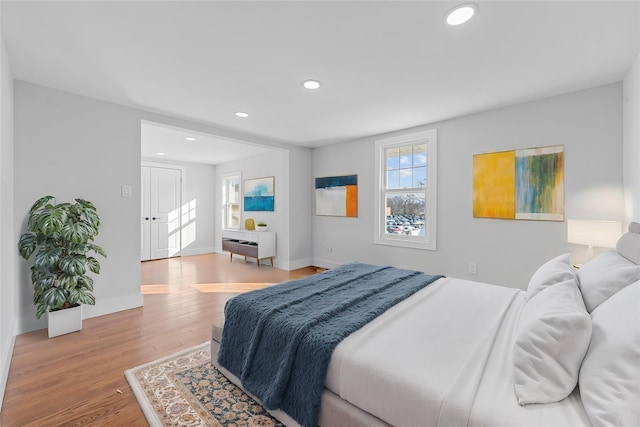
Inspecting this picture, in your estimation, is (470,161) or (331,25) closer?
(331,25)

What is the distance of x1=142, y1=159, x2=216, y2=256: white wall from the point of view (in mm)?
Answer: 6906

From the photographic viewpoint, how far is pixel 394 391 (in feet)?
3.57

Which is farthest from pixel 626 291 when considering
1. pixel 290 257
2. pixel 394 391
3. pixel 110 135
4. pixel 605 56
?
pixel 290 257

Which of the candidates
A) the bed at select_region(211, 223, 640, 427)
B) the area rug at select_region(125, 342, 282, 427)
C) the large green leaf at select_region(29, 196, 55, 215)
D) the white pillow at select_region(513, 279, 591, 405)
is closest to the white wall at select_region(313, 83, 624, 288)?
the bed at select_region(211, 223, 640, 427)

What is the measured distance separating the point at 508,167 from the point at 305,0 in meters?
2.90

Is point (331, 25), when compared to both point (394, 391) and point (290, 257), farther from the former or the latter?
point (290, 257)

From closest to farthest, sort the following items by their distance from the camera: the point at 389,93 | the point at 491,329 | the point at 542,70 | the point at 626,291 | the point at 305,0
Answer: the point at 626,291
the point at 491,329
the point at 305,0
the point at 542,70
the point at 389,93

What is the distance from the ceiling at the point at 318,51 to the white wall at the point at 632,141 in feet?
0.52

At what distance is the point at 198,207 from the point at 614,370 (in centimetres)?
752

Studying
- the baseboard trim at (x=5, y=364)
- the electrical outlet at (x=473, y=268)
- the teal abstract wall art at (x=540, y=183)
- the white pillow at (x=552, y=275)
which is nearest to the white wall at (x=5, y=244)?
the baseboard trim at (x=5, y=364)

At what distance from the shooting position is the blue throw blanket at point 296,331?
4.36 ft

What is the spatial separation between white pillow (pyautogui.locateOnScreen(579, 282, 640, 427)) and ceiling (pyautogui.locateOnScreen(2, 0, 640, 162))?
1755 mm

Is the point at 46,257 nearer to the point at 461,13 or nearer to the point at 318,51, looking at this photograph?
the point at 318,51

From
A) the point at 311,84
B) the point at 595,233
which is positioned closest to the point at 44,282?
the point at 311,84
